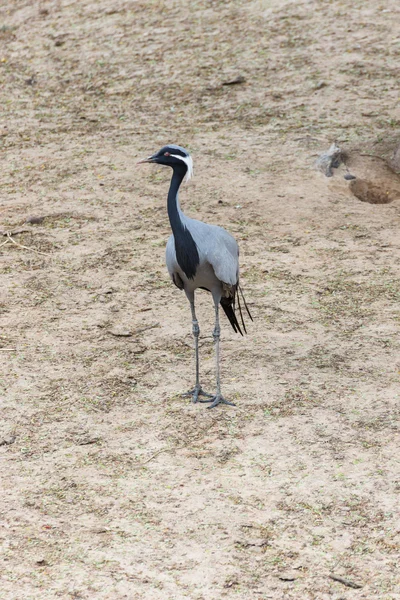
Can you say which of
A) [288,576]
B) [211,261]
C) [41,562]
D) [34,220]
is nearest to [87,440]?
[41,562]

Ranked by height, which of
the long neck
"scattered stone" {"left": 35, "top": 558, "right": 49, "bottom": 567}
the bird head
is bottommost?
"scattered stone" {"left": 35, "top": 558, "right": 49, "bottom": 567}

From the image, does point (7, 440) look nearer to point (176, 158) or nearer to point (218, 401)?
point (218, 401)

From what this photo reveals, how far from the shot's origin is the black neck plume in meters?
4.90

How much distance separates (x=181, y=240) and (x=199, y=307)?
5.24ft

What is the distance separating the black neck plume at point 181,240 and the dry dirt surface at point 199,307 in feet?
2.96

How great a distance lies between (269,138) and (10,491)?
5.81 metres

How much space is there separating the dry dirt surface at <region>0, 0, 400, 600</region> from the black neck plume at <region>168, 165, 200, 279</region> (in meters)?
0.90

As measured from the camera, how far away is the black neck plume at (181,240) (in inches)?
193

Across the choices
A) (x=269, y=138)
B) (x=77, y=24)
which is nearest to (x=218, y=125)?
(x=269, y=138)

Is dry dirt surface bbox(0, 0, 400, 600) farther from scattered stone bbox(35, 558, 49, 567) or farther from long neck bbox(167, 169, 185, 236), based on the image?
long neck bbox(167, 169, 185, 236)

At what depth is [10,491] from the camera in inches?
170

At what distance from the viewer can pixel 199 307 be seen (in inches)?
254

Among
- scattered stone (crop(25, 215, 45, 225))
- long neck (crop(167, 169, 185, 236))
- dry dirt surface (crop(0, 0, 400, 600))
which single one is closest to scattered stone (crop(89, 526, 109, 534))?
dry dirt surface (crop(0, 0, 400, 600))

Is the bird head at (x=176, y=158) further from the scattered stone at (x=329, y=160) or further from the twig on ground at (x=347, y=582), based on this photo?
the scattered stone at (x=329, y=160)
